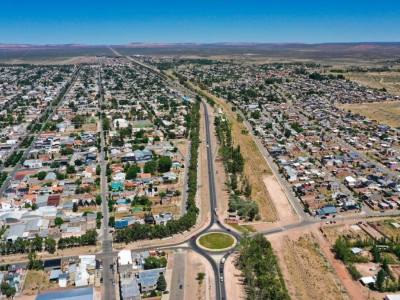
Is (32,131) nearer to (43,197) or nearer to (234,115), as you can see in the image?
(43,197)

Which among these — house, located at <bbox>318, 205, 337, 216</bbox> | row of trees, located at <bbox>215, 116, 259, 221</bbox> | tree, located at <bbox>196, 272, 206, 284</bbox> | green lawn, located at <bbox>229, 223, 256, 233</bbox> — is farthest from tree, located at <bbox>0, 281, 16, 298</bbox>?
house, located at <bbox>318, 205, 337, 216</bbox>

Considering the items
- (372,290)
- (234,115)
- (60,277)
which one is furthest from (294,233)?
(234,115)

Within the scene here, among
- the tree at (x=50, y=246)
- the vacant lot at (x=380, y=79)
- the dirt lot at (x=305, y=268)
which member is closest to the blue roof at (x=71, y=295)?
the tree at (x=50, y=246)

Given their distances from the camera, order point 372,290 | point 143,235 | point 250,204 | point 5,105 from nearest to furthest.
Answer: point 372,290 < point 143,235 < point 250,204 < point 5,105

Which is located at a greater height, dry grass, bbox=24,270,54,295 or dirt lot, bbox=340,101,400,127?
dirt lot, bbox=340,101,400,127

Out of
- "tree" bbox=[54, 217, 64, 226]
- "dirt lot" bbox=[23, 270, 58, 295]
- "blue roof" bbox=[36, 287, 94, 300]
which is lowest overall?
"dirt lot" bbox=[23, 270, 58, 295]

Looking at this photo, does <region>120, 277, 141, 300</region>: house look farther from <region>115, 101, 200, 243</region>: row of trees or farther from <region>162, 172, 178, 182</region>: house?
<region>162, 172, 178, 182</region>: house
